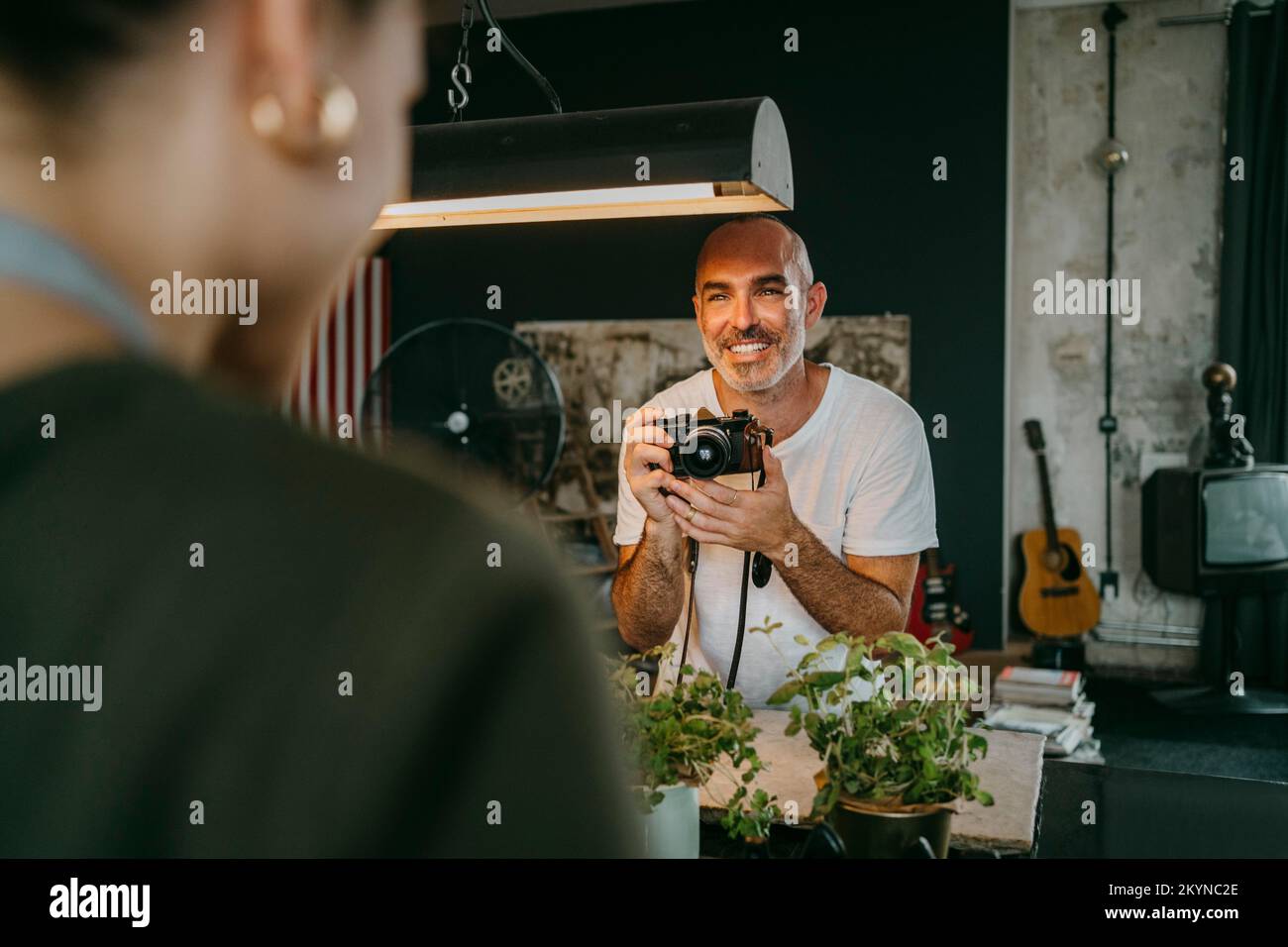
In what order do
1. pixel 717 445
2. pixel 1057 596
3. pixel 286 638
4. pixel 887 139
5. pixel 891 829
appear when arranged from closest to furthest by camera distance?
pixel 286 638
pixel 891 829
pixel 717 445
pixel 887 139
pixel 1057 596

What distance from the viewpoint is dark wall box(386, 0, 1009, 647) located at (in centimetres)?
270

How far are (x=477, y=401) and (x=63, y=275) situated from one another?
4265mm

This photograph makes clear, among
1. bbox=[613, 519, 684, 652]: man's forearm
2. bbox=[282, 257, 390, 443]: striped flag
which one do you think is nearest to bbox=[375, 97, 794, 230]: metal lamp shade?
bbox=[613, 519, 684, 652]: man's forearm

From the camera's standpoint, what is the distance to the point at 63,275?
1.02ft

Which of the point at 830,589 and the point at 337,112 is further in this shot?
the point at 830,589

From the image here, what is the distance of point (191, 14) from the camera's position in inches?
15.6

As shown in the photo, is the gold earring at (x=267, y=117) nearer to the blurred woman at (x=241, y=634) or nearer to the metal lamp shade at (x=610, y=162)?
the blurred woman at (x=241, y=634)

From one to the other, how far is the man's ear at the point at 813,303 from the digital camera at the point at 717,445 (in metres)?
0.41

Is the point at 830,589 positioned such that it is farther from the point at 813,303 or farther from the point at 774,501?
the point at 813,303

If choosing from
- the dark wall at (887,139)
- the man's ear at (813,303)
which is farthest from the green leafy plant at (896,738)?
the dark wall at (887,139)

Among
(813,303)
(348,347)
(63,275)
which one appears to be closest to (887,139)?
(813,303)

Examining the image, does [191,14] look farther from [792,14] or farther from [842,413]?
[792,14]

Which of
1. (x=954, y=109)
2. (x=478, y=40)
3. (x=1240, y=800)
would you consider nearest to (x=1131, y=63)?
(x=954, y=109)

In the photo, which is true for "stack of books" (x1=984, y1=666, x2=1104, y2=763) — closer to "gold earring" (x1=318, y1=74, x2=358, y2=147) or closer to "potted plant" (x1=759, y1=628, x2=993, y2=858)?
"potted plant" (x1=759, y1=628, x2=993, y2=858)
